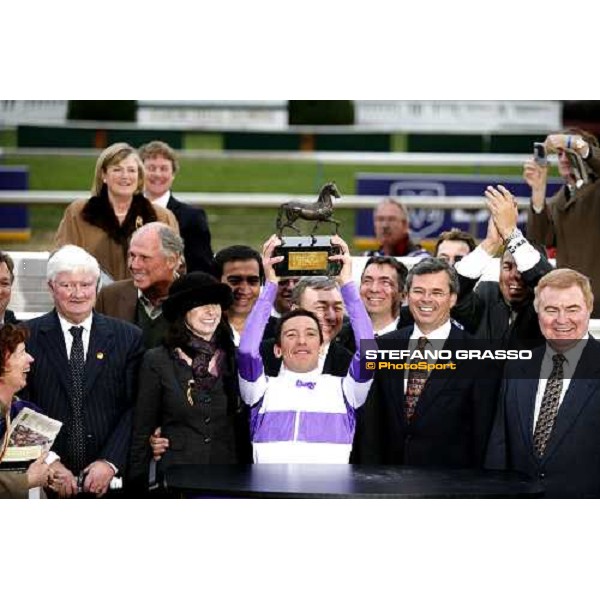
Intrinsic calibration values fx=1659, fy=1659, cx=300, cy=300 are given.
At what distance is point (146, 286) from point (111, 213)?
1.30ft

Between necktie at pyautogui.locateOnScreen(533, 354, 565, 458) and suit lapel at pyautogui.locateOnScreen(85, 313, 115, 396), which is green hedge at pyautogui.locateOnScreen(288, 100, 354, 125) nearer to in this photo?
suit lapel at pyautogui.locateOnScreen(85, 313, 115, 396)

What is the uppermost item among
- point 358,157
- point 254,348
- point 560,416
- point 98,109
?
point 358,157

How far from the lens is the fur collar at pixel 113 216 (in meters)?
6.10

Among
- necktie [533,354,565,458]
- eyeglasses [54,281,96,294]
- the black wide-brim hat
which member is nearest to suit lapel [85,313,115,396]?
eyeglasses [54,281,96,294]

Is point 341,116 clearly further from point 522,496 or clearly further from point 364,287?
point 522,496

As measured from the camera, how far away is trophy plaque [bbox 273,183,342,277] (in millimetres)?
5770

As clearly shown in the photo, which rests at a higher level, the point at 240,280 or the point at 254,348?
the point at 240,280

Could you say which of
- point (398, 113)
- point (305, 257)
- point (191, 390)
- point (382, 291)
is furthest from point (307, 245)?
point (398, 113)

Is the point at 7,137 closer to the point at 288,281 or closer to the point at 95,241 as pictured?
the point at 95,241

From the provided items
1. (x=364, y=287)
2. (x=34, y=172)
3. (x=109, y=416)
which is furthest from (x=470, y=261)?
(x=34, y=172)

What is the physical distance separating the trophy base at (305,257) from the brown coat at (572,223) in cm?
82

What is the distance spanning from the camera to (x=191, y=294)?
5676mm

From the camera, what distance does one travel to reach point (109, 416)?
5777 mm

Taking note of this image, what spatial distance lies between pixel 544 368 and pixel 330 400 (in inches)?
30.1
